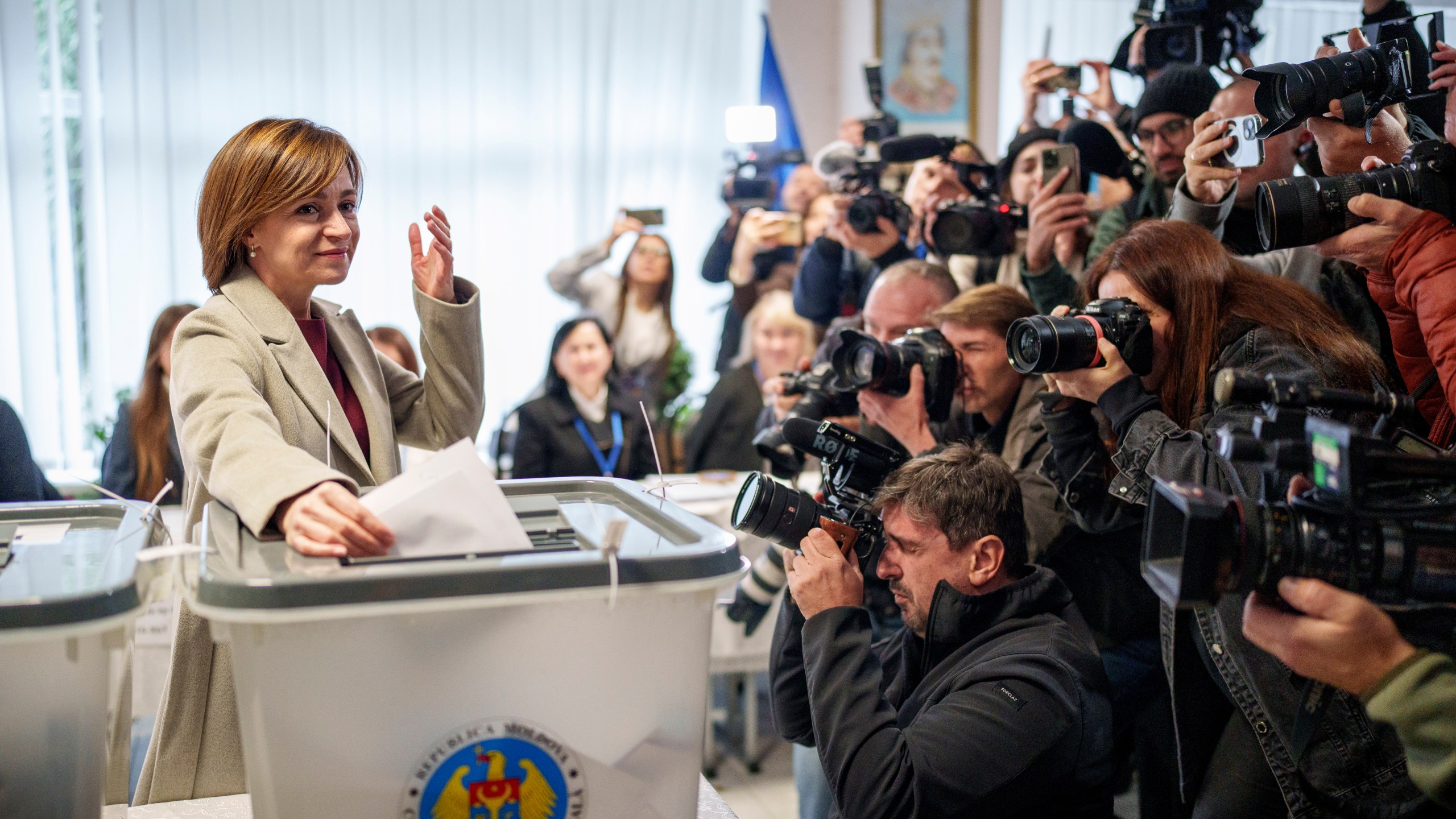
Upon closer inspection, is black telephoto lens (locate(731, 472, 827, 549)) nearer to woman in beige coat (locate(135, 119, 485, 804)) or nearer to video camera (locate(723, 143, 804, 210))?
woman in beige coat (locate(135, 119, 485, 804))

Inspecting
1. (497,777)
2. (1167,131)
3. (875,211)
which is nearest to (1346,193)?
(1167,131)

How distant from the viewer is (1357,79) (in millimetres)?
1457

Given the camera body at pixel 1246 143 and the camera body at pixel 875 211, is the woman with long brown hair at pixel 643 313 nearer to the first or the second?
the camera body at pixel 875 211

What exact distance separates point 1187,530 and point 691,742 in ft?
1.42

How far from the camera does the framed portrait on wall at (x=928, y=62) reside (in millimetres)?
4883

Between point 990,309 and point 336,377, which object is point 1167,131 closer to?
point 990,309

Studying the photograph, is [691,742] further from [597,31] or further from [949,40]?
[949,40]

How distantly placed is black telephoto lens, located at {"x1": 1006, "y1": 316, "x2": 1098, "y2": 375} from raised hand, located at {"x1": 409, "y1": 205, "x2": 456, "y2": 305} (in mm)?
723

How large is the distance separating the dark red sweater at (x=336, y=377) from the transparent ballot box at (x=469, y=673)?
327 millimetres

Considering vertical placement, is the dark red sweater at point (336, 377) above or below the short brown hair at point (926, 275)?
below

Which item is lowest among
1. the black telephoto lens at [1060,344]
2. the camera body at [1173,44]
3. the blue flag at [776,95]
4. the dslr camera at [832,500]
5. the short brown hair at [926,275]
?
the dslr camera at [832,500]

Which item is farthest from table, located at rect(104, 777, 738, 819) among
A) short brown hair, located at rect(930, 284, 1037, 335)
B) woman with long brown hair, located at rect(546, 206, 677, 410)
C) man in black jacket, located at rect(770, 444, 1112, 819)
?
woman with long brown hair, located at rect(546, 206, 677, 410)

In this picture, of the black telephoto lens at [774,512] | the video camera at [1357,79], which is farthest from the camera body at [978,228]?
the black telephoto lens at [774,512]

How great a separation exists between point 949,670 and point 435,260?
2.57 feet
